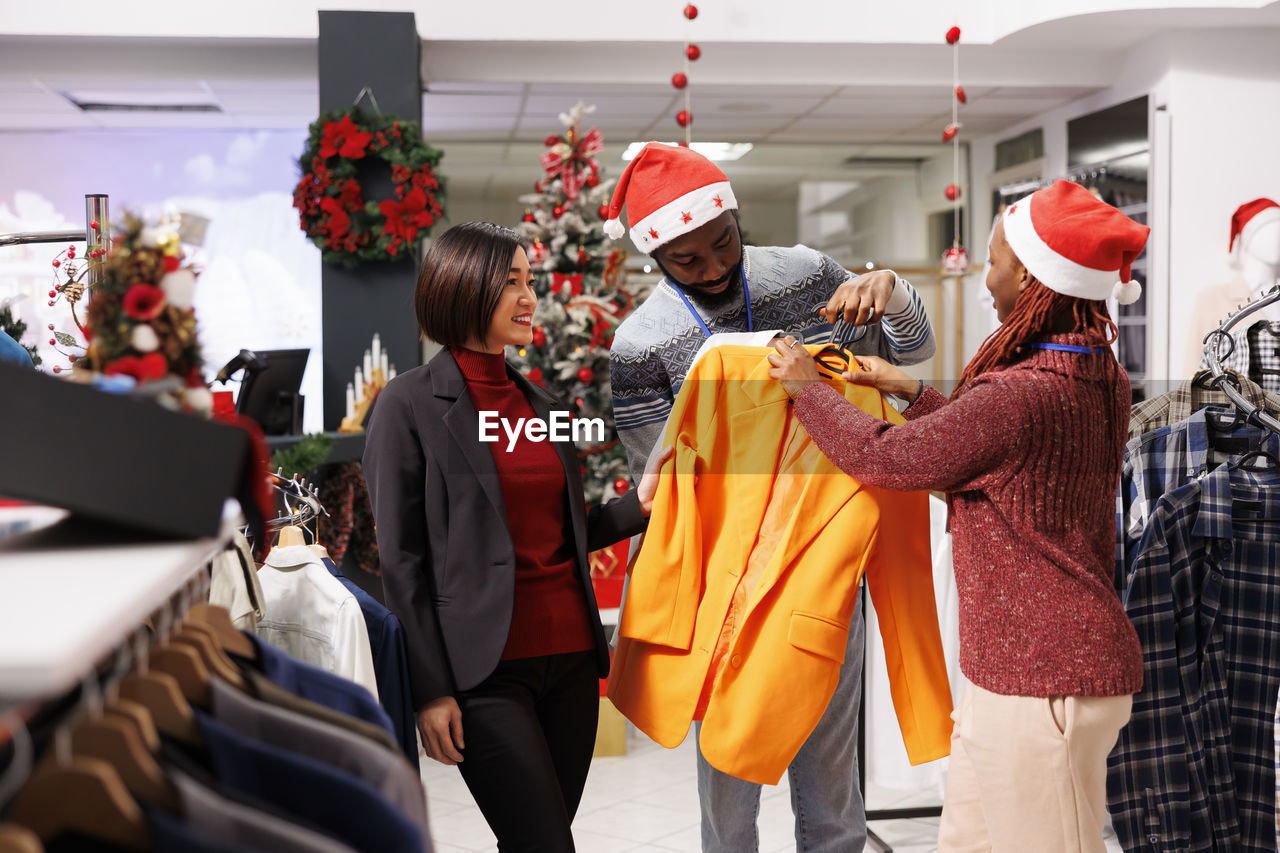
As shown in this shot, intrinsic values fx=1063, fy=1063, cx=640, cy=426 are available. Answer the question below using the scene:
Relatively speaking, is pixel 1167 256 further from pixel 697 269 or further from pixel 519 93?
pixel 697 269

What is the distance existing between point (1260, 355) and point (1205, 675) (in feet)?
2.74

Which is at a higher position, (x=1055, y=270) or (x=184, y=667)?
(x=1055, y=270)

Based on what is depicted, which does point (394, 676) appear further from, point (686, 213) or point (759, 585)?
point (686, 213)

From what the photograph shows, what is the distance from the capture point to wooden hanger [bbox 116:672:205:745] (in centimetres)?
95

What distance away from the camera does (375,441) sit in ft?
5.84

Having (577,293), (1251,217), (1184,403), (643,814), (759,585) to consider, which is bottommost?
(643,814)

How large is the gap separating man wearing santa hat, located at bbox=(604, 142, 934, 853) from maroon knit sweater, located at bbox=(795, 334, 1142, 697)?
1.32 feet

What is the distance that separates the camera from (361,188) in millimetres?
5070

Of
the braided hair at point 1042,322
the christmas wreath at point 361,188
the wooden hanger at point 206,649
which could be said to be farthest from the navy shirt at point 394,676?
the christmas wreath at point 361,188

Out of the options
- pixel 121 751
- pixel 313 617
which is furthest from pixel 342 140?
pixel 121 751

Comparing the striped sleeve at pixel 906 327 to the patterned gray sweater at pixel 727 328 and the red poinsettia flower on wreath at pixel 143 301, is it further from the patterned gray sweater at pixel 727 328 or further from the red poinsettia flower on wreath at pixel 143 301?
the red poinsettia flower on wreath at pixel 143 301

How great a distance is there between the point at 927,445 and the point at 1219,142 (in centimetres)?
508

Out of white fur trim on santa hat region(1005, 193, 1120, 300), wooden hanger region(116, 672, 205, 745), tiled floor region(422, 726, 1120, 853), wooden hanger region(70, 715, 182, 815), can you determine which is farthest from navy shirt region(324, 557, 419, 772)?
tiled floor region(422, 726, 1120, 853)

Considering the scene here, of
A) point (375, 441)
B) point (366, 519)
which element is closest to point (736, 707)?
point (375, 441)
